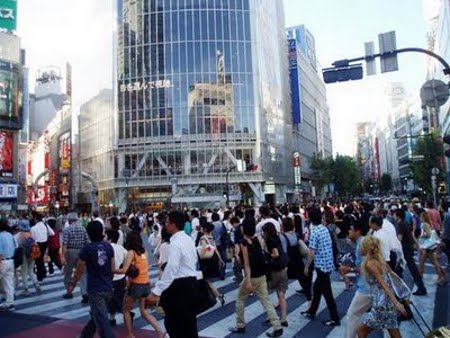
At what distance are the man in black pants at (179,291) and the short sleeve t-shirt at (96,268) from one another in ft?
3.62

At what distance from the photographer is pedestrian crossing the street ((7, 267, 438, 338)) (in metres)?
7.37

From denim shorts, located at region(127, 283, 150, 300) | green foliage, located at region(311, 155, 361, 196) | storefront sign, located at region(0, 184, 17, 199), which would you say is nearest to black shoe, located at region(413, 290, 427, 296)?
denim shorts, located at region(127, 283, 150, 300)

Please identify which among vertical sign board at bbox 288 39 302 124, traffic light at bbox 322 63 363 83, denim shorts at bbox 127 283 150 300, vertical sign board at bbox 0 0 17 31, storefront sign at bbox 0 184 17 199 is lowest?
denim shorts at bbox 127 283 150 300

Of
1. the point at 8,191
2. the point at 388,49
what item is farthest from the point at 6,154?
the point at 388,49

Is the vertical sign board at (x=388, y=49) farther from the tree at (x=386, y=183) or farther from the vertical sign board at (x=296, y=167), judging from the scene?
the tree at (x=386, y=183)

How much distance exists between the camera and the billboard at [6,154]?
2048 inches

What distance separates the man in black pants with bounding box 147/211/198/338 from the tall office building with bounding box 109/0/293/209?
50.9 meters

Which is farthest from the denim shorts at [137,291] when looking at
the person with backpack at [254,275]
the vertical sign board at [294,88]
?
the vertical sign board at [294,88]

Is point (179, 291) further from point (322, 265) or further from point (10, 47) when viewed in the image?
point (10, 47)

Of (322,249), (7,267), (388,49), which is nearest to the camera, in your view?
(322,249)

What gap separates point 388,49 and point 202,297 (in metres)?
9.28

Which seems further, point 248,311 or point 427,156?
point 427,156

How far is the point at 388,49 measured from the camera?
11.8 meters

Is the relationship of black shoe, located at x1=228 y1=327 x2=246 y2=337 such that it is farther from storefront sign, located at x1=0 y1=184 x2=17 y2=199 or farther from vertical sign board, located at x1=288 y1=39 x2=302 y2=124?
vertical sign board, located at x1=288 y1=39 x2=302 y2=124
